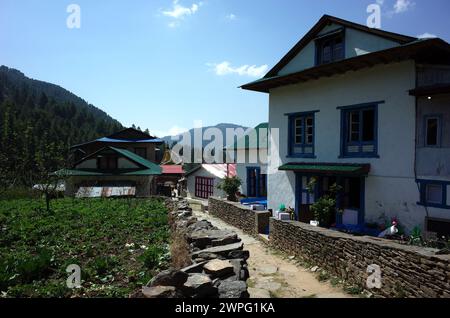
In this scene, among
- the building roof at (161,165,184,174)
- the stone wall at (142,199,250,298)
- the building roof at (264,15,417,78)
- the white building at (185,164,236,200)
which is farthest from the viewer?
the building roof at (161,165,184,174)

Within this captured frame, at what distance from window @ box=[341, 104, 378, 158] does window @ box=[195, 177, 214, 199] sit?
19014 millimetres

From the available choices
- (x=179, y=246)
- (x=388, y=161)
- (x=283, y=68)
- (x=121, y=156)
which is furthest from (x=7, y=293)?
(x=121, y=156)

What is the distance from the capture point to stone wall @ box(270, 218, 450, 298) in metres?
6.16

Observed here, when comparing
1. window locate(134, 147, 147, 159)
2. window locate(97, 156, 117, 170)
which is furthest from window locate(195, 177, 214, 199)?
window locate(134, 147, 147, 159)

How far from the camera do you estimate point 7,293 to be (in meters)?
6.13

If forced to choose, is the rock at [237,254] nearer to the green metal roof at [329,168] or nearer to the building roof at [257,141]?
the green metal roof at [329,168]

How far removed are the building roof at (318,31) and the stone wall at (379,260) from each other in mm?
8000

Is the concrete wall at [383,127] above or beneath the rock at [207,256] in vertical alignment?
above

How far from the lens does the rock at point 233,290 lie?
4.84m

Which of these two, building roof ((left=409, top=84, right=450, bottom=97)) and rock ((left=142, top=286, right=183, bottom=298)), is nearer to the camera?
rock ((left=142, top=286, right=183, bottom=298))

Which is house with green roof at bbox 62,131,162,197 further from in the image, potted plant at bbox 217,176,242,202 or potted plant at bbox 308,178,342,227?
potted plant at bbox 308,178,342,227

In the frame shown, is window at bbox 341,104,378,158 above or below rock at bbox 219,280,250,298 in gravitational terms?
above

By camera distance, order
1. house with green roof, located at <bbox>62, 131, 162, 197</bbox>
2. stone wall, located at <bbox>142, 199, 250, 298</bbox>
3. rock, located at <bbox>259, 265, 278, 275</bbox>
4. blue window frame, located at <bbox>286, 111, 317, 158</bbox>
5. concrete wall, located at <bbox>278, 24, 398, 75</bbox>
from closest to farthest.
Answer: stone wall, located at <bbox>142, 199, 250, 298</bbox> → rock, located at <bbox>259, 265, 278, 275</bbox> → concrete wall, located at <bbox>278, 24, 398, 75</bbox> → blue window frame, located at <bbox>286, 111, 317, 158</bbox> → house with green roof, located at <bbox>62, 131, 162, 197</bbox>

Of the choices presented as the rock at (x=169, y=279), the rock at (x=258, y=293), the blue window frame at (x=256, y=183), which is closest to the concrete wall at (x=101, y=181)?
the blue window frame at (x=256, y=183)
